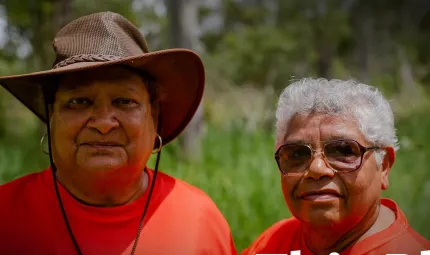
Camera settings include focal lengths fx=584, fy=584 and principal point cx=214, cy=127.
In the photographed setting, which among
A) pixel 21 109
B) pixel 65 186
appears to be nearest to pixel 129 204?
pixel 65 186

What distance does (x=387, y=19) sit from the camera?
971 inches

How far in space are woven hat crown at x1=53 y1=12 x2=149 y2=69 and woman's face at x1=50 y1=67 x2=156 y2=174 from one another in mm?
64

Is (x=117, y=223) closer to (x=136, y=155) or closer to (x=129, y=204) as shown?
(x=129, y=204)

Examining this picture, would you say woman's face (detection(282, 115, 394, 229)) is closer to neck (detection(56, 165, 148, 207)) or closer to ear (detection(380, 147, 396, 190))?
ear (detection(380, 147, 396, 190))

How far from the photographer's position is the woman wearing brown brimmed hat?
217 centimetres

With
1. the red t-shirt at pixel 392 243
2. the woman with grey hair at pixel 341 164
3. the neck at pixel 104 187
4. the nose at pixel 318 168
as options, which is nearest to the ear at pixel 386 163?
the woman with grey hair at pixel 341 164

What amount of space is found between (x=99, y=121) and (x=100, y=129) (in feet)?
0.10

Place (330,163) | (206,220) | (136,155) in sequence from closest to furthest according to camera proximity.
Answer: (330,163), (136,155), (206,220)

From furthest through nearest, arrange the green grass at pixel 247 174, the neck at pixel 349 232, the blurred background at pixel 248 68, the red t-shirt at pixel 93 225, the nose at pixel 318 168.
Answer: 1. the blurred background at pixel 248 68
2. the green grass at pixel 247 174
3. the red t-shirt at pixel 93 225
4. the neck at pixel 349 232
5. the nose at pixel 318 168

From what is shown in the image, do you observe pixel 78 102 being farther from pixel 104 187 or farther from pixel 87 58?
pixel 104 187

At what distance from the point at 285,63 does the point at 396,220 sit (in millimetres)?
15403

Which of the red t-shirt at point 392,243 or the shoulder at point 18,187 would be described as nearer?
the red t-shirt at point 392,243

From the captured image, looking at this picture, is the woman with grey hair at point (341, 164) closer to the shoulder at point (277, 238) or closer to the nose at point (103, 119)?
the shoulder at point (277, 238)

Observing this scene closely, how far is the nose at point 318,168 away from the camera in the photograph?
2045mm
